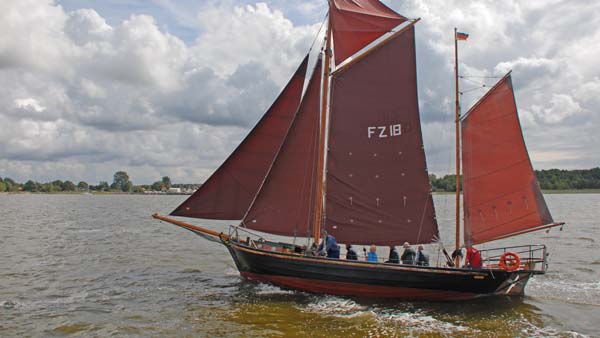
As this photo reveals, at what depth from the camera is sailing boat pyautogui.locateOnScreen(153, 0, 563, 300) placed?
19.5m

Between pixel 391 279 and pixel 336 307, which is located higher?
pixel 391 279

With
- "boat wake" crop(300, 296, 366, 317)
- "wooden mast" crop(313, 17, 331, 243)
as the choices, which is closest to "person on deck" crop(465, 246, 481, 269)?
"boat wake" crop(300, 296, 366, 317)

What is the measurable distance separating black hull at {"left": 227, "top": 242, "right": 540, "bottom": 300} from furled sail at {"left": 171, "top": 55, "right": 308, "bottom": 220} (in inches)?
139

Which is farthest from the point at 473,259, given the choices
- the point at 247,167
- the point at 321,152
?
the point at 247,167

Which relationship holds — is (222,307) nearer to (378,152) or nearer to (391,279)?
(391,279)

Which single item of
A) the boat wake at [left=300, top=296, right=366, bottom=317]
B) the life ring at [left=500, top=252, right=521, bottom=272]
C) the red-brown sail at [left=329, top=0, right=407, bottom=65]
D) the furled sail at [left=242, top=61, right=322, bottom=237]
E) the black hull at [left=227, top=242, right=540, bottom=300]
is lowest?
the boat wake at [left=300, top=296, right=366, bottom=317]

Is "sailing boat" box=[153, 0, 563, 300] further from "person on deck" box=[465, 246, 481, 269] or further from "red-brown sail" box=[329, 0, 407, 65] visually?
"person on deck" box=[465, 246, 481, 269]

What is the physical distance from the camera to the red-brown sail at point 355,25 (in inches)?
814

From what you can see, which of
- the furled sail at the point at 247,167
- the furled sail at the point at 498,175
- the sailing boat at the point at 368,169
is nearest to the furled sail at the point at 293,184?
the sailing boat at the point at 368,169

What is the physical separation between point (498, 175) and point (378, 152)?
4918 millimetres

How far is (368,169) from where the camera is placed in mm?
20312

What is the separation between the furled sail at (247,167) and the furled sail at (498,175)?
7.66 m

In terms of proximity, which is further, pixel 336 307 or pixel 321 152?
pixel 321 152

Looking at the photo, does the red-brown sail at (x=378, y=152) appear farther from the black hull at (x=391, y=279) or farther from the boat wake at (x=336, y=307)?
the boat wake at (x=336, y=307)
